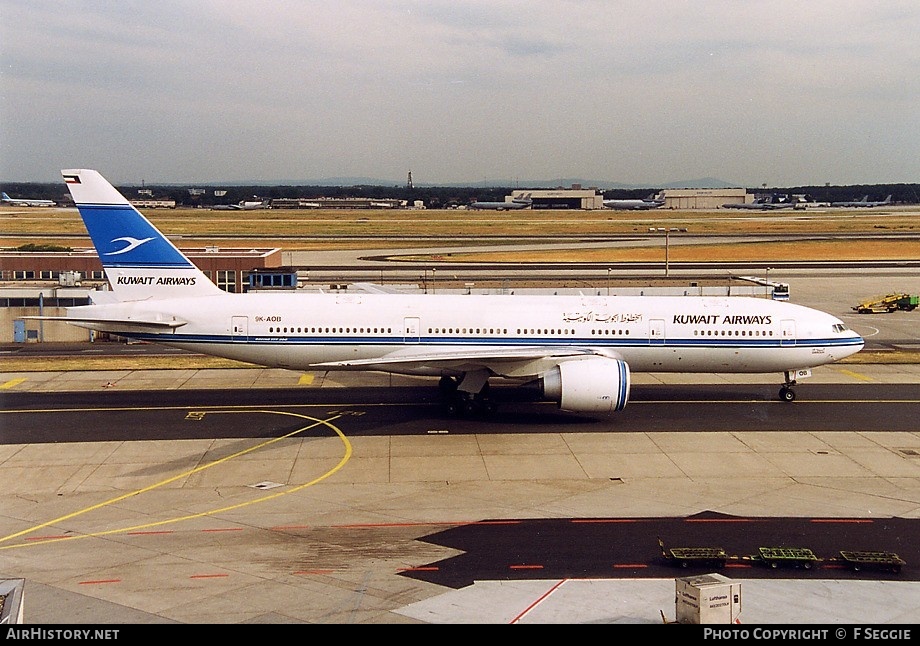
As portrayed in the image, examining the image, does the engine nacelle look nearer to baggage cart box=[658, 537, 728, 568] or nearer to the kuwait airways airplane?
the kuwait airways airplane

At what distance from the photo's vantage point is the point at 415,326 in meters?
35.8

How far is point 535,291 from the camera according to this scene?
5934 centimetres

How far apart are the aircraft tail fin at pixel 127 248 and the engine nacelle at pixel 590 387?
15.8m

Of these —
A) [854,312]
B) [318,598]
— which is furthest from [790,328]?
[854,312]

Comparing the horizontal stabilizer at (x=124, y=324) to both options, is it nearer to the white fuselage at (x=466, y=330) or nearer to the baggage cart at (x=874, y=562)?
the white fuselage at (x=466, y=330)

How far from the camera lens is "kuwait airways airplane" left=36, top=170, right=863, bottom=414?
35219 millimetres

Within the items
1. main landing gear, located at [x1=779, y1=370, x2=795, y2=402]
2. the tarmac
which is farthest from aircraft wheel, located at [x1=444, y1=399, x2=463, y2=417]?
main landing gear, located at [x1=779, y1=370, x2=795, y2=402]

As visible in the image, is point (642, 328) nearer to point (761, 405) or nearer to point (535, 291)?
point (761, 405)

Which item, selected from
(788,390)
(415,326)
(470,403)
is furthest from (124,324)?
(788,390)

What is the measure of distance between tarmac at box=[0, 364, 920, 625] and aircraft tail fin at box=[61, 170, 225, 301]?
809 cm

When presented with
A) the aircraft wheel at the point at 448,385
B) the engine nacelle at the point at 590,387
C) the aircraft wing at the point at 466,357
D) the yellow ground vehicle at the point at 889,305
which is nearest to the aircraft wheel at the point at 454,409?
the aircraft wing at the point at 466,357

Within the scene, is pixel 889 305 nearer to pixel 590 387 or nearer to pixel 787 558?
pixel 590 387

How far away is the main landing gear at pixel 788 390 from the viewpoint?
3747cm

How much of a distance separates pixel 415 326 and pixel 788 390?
16189mm
